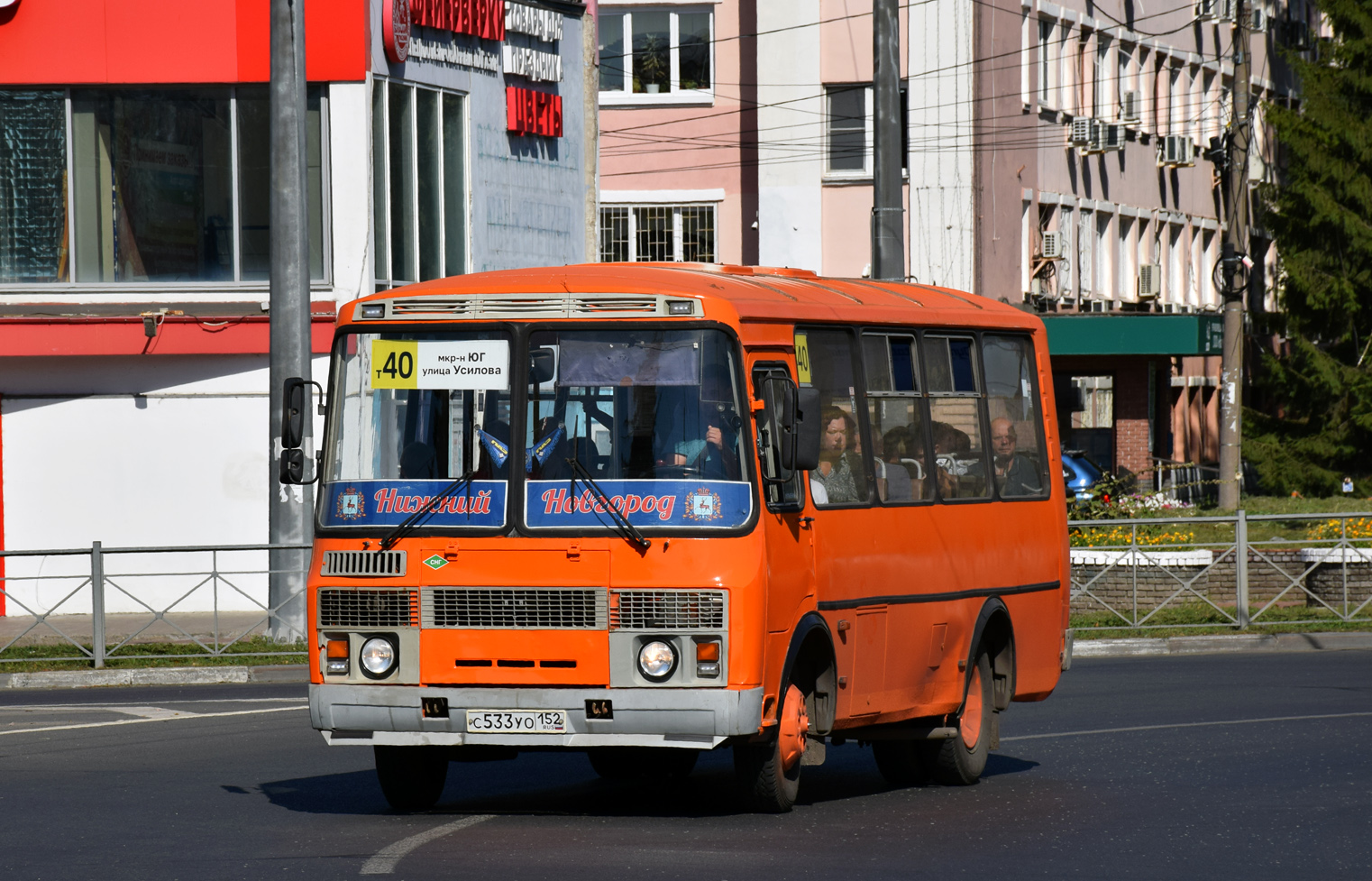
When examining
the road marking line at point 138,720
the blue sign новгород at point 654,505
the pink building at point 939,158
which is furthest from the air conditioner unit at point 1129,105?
the blue sign новгород at point 654,505

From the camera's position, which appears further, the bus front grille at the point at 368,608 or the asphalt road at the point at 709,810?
the bus front grille at the point at 368,608

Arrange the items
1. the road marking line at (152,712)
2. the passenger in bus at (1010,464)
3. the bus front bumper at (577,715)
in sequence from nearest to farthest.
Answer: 1. the bus front bumper at (577,715)
2. the passenger in bus at (1010,464)
3. the road marking line at (152,712)

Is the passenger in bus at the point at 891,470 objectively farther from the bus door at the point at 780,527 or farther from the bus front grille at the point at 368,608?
the bus front grille at the point at 368,608

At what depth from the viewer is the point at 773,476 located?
10820mm

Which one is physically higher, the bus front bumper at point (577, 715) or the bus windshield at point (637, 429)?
the bus windshield at point (637, 429)

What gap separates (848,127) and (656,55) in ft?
14.5

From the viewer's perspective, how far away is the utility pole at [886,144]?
2227cm

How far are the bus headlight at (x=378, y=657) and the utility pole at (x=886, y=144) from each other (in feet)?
40.0

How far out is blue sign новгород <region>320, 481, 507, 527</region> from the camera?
10750 millimetres

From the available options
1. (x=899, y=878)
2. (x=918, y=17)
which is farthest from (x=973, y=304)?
(x=918, y=17)

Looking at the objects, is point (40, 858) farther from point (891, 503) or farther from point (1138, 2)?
point (1138, 2)

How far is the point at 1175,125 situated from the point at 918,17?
13.8 m

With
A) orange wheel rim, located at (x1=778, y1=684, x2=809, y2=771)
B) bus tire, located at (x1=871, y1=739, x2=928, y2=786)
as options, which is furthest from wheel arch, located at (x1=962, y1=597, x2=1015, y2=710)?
orange wheel rim, located at (x1=778, y1=684, x2=809, y2=771)

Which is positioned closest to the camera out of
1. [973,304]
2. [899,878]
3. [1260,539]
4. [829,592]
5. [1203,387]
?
[899,878]
